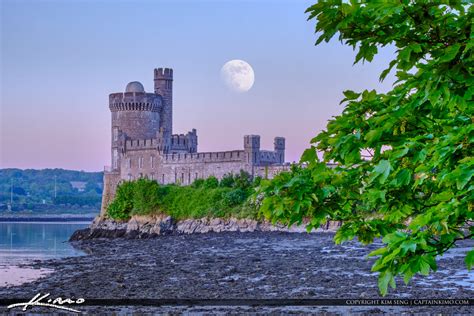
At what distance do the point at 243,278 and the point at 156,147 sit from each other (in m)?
39.9

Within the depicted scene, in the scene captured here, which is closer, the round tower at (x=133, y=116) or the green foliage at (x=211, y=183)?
the green foliage at (x=211, y=183)

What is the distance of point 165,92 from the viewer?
6438cm

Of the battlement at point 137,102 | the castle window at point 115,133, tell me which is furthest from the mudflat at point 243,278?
the castle window at point 115,133

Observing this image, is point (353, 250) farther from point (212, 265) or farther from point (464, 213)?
point (464, 213)

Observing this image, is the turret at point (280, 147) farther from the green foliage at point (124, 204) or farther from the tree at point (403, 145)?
the tree at point (403, 145)

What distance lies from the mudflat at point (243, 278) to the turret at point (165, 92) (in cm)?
3235

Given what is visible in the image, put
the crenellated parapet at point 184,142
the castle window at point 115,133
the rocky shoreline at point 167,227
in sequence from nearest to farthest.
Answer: the rocky shoreline at point 167,227 < the crenellated parapet at point 184,142 < the castle window at point 115,133

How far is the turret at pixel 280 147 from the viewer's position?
5491cm

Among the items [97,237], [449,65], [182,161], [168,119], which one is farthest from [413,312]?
[168,119]

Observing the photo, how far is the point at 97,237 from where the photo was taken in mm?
49938

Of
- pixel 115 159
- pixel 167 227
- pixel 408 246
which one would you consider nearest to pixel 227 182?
pixel 167 227

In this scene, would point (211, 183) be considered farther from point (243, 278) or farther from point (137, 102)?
point (243, 278)

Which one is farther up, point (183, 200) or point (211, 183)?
point (211, 183)

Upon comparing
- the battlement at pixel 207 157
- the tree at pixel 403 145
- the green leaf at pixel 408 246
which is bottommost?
the green leaf at pixel 408 246
